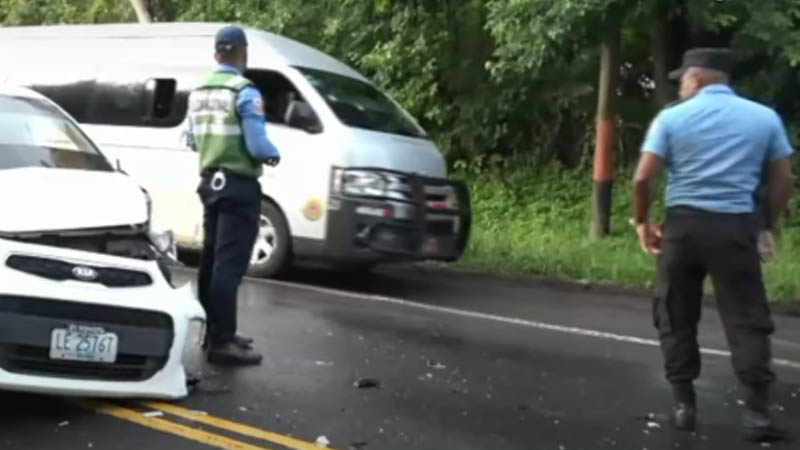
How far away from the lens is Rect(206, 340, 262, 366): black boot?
7.71 meters

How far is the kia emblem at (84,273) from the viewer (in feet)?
20.8

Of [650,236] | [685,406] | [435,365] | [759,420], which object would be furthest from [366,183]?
[759,420]

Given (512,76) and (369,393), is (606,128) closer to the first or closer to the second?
(512,76)

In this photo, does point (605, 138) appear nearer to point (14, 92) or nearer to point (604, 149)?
point (604, 149)

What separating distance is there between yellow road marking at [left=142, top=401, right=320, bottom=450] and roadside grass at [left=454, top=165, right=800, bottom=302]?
572cm

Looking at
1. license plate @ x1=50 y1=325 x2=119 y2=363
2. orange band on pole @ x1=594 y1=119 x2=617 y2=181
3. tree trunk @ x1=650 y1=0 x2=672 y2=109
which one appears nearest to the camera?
license plate @ x1=50 y1=325 x2=119 y2=363

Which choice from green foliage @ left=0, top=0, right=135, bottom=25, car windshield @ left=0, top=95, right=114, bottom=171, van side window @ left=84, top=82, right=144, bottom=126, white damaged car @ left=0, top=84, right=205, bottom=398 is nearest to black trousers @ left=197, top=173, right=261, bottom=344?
white damaged car @ left=0, top=84, right=205, bottom=398

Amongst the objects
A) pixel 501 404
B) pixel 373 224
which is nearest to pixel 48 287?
pixel 501 404

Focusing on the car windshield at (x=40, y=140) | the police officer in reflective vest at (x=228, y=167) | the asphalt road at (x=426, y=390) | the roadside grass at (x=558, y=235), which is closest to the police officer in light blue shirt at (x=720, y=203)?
the asphalt road at (x=426, y=390)

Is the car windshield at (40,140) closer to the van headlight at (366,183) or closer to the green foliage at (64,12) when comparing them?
the van headlight at (366,183)

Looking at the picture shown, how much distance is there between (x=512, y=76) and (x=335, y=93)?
5.81 meters

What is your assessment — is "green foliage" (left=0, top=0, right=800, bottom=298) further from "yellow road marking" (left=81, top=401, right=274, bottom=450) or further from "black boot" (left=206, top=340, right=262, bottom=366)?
"yellow road marking" (left=81, top=401, right=274, bottom=450)

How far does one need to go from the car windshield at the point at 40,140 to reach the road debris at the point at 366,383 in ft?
5.85

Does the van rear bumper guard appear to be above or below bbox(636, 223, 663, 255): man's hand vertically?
below
